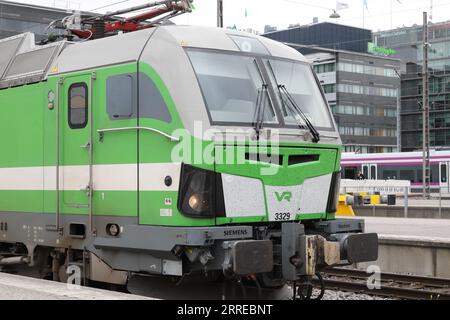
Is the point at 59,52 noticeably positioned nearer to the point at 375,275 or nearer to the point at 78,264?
the point at 78,264

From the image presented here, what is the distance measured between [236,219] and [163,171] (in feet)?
3.16

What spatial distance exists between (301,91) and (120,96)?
7.50 ft

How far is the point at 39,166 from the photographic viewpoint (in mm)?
8492

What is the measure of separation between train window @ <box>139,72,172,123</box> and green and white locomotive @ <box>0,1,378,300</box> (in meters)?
0.01

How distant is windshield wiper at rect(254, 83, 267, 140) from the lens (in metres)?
7.32

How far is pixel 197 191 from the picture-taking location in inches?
271

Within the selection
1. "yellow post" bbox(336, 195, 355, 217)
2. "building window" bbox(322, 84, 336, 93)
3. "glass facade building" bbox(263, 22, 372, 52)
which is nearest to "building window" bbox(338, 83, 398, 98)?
"building window" bbox(322, 84, 336, 93)

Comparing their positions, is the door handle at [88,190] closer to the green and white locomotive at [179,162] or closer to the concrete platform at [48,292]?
the green and white locomotive at [179,162]

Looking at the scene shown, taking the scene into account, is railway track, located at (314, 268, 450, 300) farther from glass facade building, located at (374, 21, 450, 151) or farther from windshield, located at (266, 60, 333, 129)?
glass facade building, located at (374, 21, 450, 151)

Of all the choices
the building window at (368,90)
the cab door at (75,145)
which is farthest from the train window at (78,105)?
the building window at (368,90)

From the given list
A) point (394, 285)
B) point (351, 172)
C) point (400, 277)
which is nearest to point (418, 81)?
point (351, 172)

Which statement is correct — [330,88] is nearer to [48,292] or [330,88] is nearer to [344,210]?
[344,210]

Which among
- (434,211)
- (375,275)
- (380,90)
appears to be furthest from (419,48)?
(375,275)

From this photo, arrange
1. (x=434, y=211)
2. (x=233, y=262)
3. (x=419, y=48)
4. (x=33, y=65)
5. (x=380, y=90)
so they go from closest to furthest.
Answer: (x=233, y=262), (x=33, y=65), (x=434, y=211), (x=380, y=90), (x=419, y=48)
